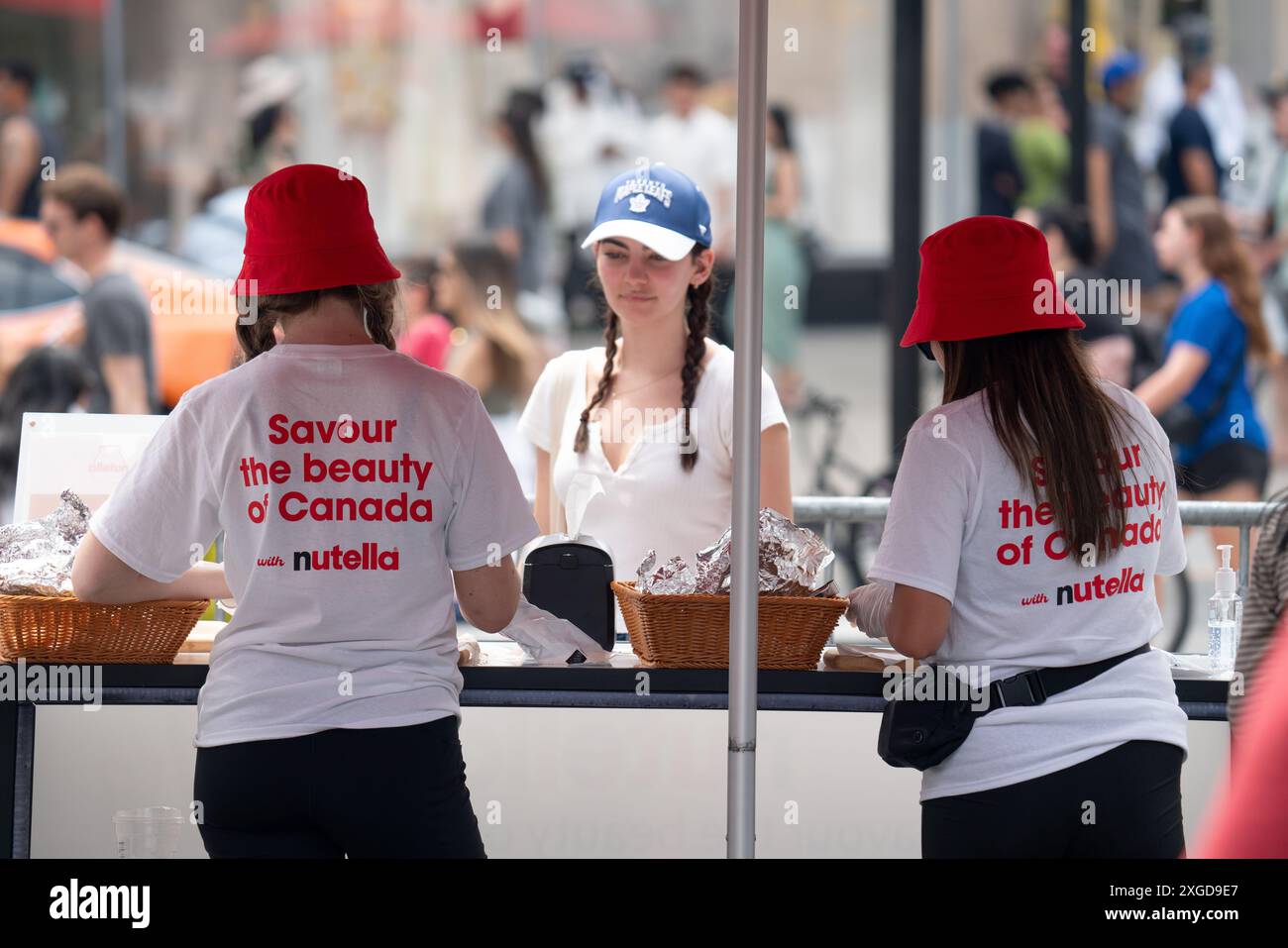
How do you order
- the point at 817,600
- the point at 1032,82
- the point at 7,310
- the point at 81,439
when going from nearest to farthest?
the point at 817,600 < the point at 81,439 < the point at 7,310 < the point at 1032,82

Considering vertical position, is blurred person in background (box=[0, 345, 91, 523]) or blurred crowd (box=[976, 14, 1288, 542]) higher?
blurred crowd (box=[976, 14, 1288, 542])

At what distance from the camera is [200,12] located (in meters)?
12.7

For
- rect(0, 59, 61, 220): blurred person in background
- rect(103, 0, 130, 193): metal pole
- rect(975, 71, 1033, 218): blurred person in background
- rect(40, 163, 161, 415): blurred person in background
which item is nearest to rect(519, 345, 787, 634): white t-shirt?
rect(40, 163, 161, 415): blurred person in background

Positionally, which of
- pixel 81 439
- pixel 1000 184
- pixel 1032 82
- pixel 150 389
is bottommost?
pixel 81 439

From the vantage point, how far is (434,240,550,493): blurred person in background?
24.9ft

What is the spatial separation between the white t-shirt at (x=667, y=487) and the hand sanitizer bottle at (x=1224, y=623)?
973 millimetres

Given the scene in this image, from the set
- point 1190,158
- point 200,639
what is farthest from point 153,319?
point 1190,158

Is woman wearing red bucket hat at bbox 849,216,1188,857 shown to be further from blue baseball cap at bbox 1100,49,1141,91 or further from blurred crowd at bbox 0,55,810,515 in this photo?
blue baseball cap at bbox 1100,49,1141,91

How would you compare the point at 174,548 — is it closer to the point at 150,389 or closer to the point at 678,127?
the point at 150,389

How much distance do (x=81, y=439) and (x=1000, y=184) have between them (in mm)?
9256

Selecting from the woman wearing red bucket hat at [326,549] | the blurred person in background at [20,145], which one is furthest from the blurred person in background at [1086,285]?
the blurred person in background at [20,145]

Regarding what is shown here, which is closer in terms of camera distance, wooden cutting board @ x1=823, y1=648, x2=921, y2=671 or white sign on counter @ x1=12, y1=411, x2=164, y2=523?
wooden cutting board @ x1=823, y1=648, x2=921, y2=671

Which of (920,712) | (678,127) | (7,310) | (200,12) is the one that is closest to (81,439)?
(920,712)

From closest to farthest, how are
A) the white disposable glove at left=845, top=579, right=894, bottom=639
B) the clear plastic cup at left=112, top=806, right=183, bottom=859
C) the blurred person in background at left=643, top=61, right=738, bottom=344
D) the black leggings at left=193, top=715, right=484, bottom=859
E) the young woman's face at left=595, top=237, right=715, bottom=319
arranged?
the black leggings at left=193, top=715, right=484, bottom=859 < the white disposable glove at left=845, top=579, right=894, bottom=639 < the clear plastic cup at left=112, top=806, right=183, bottom=859 < the young woman's face at left=595, top=237, right=715, bottom=319 < the blurred person in background at left=643, top=61, right=738, bottom=344
